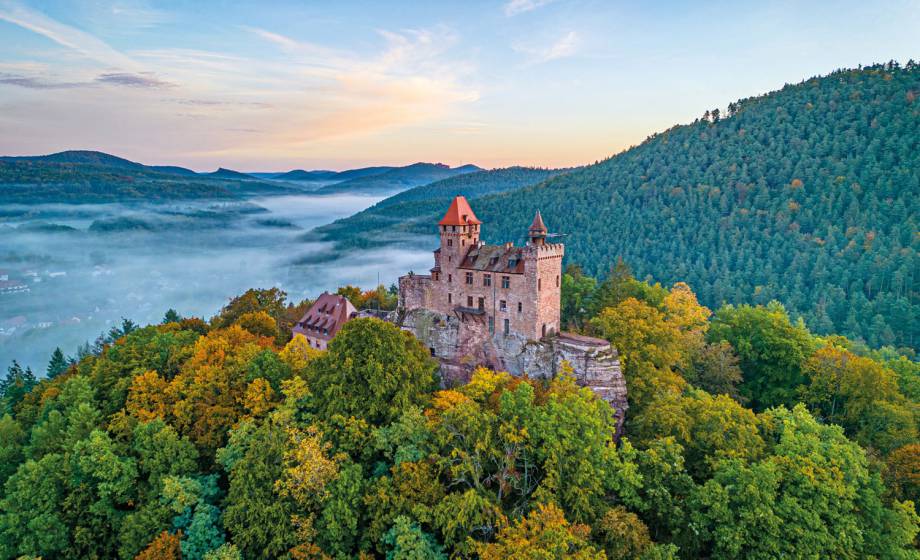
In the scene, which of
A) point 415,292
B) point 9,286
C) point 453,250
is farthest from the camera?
point 9,286

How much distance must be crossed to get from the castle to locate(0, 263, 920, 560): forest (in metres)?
2.82

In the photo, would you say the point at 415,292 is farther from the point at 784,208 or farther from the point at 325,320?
the point at 784,208

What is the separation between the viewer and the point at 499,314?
3944 centimetres

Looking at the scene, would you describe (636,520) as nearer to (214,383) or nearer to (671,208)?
(214,383)

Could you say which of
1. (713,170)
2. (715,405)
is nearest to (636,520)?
(715,405)

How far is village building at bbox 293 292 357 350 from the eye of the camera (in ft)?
173

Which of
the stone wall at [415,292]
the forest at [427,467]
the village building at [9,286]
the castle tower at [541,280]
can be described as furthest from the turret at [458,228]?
the village building at [9,286]

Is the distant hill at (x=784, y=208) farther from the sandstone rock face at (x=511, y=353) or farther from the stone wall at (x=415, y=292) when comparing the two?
the stone wall at (x=415, y=292)

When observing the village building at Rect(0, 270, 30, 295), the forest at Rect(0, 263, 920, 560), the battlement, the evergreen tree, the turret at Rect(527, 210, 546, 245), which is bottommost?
the village building at Rect(0, 270, 30, 295)

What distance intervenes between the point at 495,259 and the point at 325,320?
22.9 meters

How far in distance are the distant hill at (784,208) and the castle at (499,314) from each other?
217 feet

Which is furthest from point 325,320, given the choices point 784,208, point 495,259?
point 784,208

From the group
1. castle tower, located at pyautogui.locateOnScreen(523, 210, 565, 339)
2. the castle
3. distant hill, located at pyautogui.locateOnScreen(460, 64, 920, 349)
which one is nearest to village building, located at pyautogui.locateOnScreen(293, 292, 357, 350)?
the castle

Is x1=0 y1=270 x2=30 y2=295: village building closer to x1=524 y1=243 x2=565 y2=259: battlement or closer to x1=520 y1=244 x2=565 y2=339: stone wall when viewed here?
x1=520 y1=244 x2=565 y2=339: stone wall
